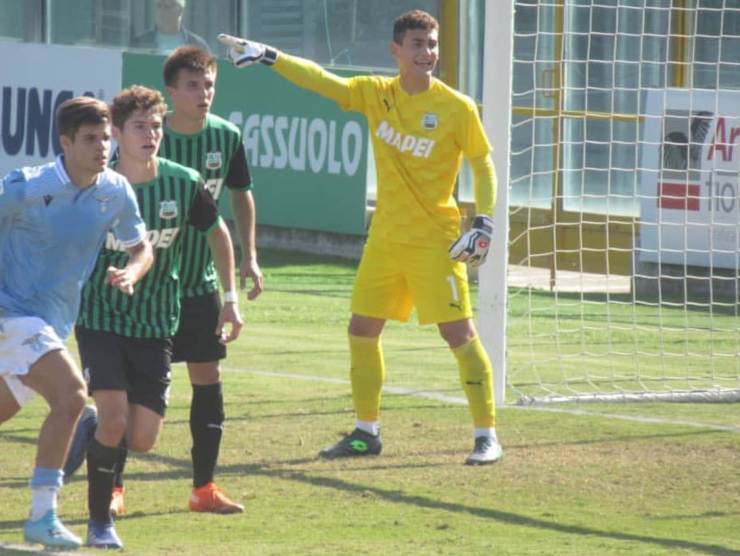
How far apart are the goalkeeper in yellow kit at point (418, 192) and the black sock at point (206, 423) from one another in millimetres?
1475

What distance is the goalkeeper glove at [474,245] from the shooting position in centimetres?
880

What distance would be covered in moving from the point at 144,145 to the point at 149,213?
0.30m

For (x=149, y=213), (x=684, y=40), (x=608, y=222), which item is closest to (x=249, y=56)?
(x=149, y=213)

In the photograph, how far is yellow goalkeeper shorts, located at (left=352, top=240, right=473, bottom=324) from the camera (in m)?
9.17

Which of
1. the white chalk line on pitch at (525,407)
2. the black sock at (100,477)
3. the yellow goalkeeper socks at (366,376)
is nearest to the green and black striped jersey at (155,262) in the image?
the black sock at (100,477)

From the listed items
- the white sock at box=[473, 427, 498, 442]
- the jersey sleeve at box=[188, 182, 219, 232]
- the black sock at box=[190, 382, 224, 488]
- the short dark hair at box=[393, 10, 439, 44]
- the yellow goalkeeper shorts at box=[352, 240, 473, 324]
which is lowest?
the white sock at box=[473, 427, 498, 442]

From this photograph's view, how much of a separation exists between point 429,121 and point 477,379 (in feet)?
4.28

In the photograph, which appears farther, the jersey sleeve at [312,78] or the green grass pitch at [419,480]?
the jersey sleeve at [312,78]

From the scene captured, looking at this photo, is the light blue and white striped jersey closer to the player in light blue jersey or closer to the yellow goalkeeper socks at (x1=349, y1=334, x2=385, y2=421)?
the player in light blue jersey

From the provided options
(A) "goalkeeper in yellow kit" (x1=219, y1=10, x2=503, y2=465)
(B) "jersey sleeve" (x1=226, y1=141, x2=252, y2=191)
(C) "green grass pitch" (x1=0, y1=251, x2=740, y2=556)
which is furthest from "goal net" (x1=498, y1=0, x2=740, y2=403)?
(B) "jersey sleeve" (x1=226, y1=141, x2=252, y2=191)

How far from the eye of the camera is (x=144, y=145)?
7.28m

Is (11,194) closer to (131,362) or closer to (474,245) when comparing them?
(131,362)

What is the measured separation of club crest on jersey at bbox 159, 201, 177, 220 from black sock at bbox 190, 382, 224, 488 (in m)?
0.84

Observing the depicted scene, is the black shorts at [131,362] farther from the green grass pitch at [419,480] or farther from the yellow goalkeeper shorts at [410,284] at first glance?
the yellow goalkeeper shorts at [410,284]
